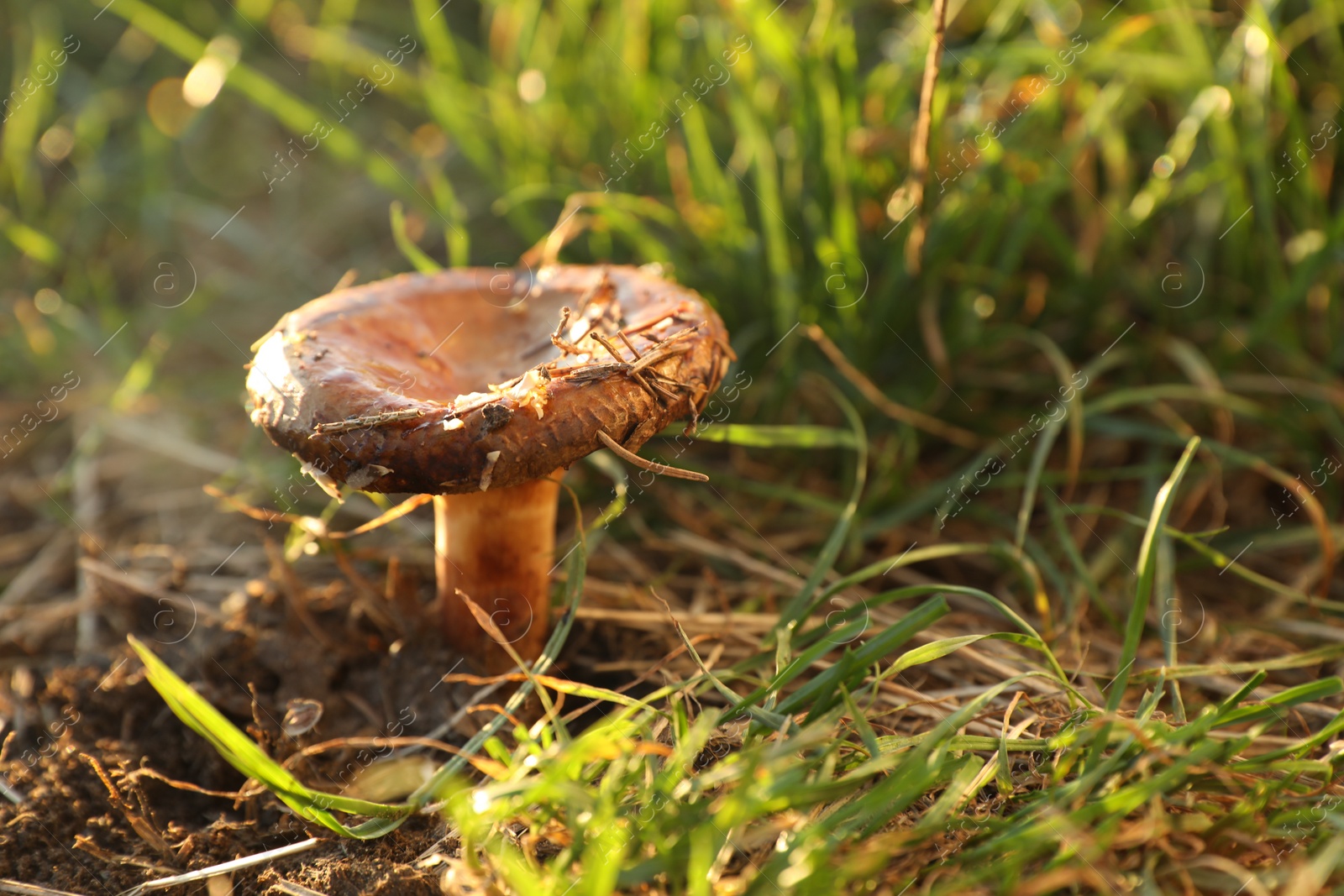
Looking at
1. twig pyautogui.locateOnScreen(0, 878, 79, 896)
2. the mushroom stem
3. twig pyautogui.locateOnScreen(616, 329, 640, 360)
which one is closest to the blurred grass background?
the mushroom stem

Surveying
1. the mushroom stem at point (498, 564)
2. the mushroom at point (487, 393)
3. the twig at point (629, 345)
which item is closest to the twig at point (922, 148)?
the mushroom at point (487, 393)

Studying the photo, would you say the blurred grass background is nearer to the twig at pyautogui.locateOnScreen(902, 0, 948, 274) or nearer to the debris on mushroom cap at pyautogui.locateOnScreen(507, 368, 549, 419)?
the twig at pyautogui.locateOnScreen(902, 0, 948, 274)

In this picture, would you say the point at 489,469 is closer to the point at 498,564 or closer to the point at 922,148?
the point at 498,564

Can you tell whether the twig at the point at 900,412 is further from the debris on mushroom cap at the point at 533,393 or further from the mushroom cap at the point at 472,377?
the debris on mushroom cap at the point at 533,393

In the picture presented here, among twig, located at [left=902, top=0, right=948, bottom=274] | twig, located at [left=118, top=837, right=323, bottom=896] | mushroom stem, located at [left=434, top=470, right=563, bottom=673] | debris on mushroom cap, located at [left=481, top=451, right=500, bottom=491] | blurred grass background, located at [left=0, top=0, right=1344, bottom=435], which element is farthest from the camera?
blurred grass background, located at [left=0, top=0, right=1344, bottom=435]

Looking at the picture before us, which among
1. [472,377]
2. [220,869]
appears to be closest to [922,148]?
[472,377]

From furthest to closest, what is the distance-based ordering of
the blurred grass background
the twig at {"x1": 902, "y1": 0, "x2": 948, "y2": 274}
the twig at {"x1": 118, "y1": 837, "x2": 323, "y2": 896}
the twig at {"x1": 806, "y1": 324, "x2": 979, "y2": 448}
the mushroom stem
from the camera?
the blurred grass background
the twig at {"x1": 806, "y1": 324, "x2": 979, "y2": 448}
the twig at {"x1": 902, "y1": 0, "x2": 948, "y2": 274}
the mushroom stem
the twig at {"x1": 118, "y1": 837, "x2": 323, "y2": 896}

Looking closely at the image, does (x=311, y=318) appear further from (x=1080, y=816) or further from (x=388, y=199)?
(x=388, y=199)
